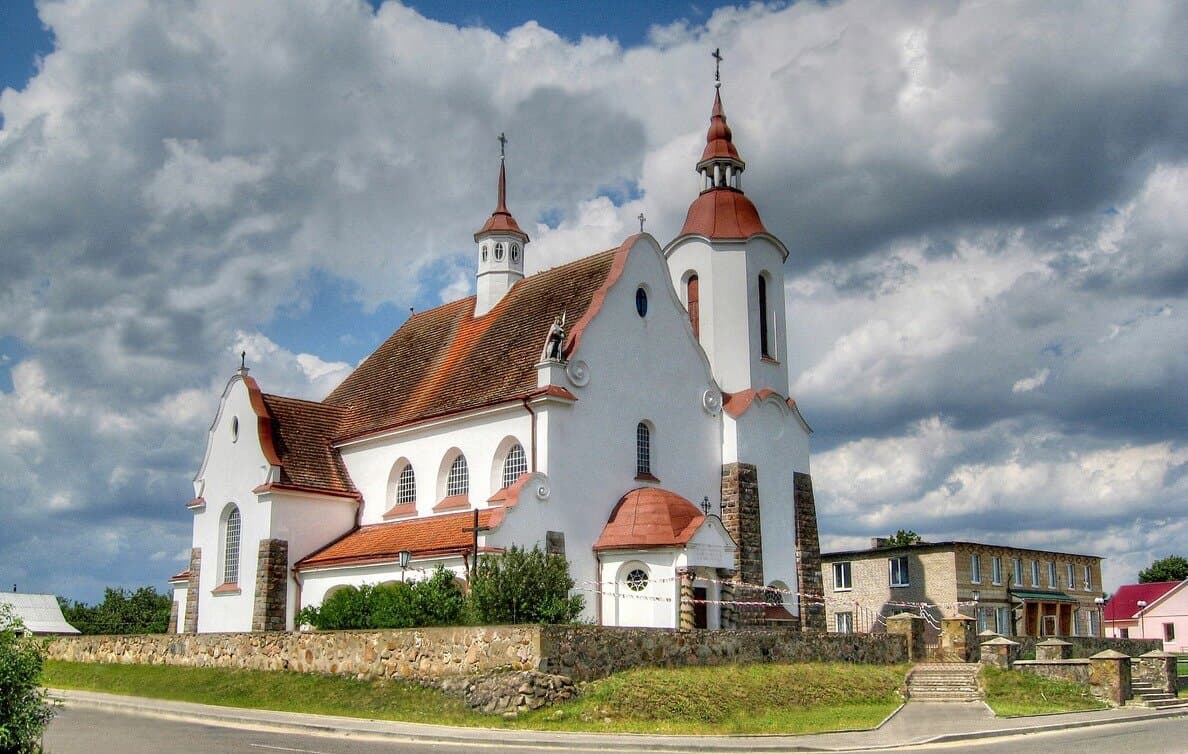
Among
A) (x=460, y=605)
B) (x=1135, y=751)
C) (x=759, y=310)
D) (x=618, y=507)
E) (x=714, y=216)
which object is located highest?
(x=714, y=216)

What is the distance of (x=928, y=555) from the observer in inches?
1975

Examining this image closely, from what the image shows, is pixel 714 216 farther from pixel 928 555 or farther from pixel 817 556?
pixel 928 555

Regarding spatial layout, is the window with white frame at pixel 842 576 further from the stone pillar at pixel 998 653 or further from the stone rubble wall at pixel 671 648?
the stone rubble wall at pixel 671 648

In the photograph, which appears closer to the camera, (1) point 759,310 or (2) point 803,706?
(2) point 803,706

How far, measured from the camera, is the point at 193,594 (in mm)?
40906

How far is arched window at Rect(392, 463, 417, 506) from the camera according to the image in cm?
3874

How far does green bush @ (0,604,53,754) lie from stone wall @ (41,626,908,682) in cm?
1005

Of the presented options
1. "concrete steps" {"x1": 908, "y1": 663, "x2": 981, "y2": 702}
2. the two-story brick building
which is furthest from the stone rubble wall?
the two-story brick building

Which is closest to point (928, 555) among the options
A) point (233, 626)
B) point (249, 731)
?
point (233, 626)

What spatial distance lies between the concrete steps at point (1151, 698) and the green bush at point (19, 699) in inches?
1036

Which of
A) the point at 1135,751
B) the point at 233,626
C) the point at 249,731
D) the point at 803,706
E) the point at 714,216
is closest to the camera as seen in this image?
the point at 1135,751

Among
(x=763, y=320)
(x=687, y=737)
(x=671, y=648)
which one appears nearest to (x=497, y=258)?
(x=763, y=320)

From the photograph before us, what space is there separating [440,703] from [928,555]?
31.7 metres

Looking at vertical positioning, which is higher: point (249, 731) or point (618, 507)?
point (618, 507)
